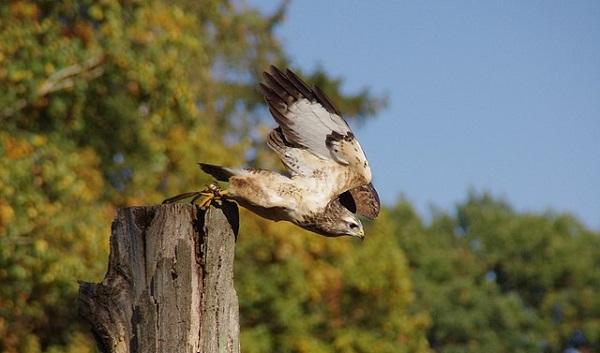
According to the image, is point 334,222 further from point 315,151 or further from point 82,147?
point 82,147

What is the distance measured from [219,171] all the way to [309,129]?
2.39ft

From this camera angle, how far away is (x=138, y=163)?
1798cm

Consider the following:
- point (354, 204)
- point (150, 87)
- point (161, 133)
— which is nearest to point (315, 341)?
point (161, 133)

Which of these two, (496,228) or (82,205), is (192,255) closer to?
(82,205)

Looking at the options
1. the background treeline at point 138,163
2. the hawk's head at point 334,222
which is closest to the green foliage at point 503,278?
the background treeline at point 138,163

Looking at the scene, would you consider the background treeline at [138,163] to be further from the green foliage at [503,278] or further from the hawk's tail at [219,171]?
the green foliage at [503,278]

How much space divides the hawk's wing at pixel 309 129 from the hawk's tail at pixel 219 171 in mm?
445

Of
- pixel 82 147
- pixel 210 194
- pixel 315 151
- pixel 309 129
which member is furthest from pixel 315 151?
pixel 82 147

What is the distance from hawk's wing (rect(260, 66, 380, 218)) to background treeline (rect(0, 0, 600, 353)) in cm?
651

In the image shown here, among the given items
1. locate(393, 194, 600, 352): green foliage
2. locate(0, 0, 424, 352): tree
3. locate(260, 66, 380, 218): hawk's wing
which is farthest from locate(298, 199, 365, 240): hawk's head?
locate(393, 194, 600, 352): green foliage

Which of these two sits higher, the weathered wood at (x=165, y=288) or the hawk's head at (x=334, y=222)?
the hawk's head at (x=334, y=222)

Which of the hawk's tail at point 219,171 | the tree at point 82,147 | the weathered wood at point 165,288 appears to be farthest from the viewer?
the tree at point 82,147

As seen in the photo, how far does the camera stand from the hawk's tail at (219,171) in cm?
704

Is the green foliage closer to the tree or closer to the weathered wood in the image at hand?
the tree
